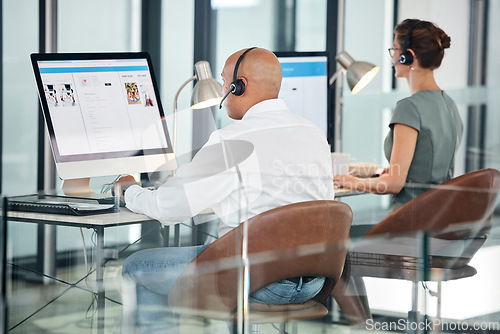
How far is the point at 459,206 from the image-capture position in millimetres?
2451

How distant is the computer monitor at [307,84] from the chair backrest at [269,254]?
4.93 feet

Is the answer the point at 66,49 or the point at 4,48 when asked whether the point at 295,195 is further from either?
the point at 66,49

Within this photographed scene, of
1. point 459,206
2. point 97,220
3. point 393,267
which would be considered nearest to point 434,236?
point 393,267

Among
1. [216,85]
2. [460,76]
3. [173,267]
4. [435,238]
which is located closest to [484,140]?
[460,76]

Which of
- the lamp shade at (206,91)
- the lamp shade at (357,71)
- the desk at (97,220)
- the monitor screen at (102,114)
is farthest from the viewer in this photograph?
the lamp shade at (357,71)

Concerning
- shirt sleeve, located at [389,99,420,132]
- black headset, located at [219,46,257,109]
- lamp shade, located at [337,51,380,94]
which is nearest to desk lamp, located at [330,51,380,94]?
lamp shade, located at [337,51,380,94]

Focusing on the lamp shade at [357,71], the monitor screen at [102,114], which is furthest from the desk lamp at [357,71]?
the monitor screen at [102,114]

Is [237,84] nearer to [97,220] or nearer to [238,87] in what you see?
[238,87]

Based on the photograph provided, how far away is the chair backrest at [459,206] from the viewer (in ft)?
7.86

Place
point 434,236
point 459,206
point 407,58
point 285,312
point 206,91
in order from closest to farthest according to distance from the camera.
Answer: point 285,312, point 434,236, point 459,206, point 206,91, point 407,58

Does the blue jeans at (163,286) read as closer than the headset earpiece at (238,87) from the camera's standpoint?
Yes

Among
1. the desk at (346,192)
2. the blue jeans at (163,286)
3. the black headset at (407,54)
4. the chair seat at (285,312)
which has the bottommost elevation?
the chair seat at (285,312)

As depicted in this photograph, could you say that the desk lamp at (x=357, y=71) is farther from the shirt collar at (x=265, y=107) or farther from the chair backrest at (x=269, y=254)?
the chair backrest at (x=269, y=254)

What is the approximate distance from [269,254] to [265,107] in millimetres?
522
